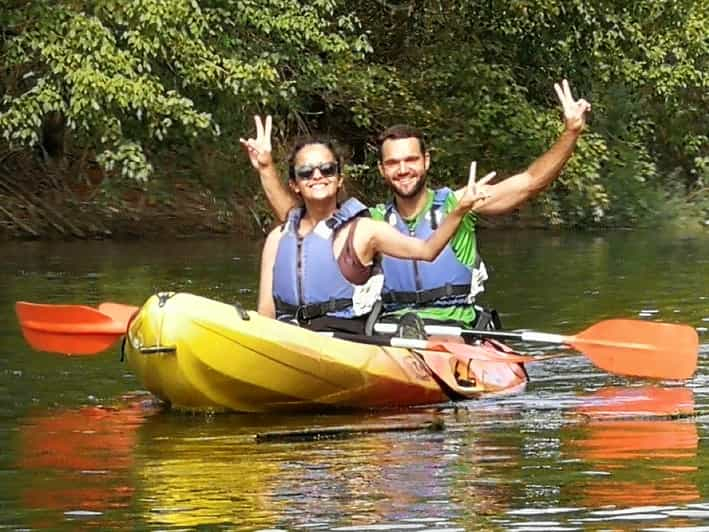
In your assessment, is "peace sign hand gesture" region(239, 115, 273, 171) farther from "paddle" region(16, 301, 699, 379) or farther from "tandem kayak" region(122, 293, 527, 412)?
"tandem kayak" region(122, 293, 527, 412)

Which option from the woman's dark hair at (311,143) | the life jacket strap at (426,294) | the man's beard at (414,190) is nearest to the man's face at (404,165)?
the man's beard at (414,190)

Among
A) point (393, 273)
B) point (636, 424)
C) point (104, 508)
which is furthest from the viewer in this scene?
point (393, 273)

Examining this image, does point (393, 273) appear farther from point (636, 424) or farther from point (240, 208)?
point (240, 208)

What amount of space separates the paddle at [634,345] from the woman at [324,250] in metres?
0.60

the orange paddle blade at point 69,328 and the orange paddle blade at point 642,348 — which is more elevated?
the orange paddle blade at point 69,328

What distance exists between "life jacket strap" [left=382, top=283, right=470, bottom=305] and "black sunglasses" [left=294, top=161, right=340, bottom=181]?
1.12 meters

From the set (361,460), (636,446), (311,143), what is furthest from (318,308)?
(636,446)

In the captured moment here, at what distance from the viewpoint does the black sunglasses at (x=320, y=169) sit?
805 cm

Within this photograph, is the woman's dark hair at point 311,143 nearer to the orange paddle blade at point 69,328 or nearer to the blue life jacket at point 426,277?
the blue life jacket at point 426,277

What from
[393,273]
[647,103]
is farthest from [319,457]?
[647,103]

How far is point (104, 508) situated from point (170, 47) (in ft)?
38.2

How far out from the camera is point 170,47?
17156 millimetres

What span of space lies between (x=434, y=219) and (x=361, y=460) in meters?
2.45

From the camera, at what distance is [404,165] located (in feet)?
29.0
